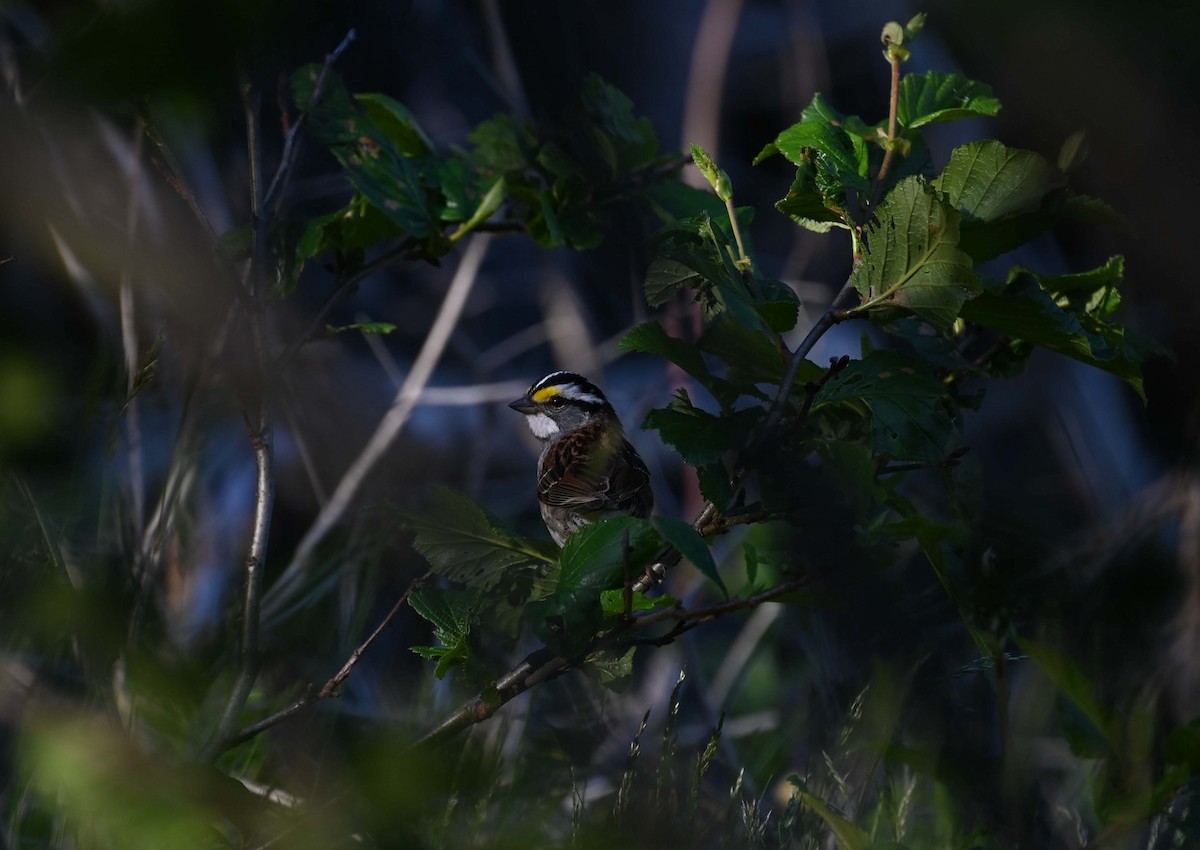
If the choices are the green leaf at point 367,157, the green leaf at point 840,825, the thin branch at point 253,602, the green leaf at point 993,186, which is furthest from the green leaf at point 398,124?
the green leaf at point 840,825

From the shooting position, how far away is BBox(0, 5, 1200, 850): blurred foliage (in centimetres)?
120

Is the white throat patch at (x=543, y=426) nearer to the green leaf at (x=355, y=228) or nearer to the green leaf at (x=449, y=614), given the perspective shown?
the green leaf at (x=355, y=228)

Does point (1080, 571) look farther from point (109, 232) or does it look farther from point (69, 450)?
point (109, 232)

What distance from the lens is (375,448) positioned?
2.74 metres

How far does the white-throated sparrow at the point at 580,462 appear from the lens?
251 cm

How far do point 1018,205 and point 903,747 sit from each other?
65 centimetres

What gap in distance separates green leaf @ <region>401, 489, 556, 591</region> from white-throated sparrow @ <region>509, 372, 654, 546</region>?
0.61m

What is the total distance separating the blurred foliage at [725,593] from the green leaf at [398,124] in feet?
0.46

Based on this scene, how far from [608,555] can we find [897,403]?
383mm

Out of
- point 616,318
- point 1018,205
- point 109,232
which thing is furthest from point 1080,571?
point 616,318

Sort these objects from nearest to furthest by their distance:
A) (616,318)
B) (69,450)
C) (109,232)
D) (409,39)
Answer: (69,450) → (109,232) → (409,39) → (616,318)

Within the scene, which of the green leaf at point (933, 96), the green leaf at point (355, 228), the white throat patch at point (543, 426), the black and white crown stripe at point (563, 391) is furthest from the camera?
the white throat patch at point (543, 426)

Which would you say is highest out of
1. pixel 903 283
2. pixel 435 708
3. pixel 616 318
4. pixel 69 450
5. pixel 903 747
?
pixel 903 283

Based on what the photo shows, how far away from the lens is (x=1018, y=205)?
1.37 m
